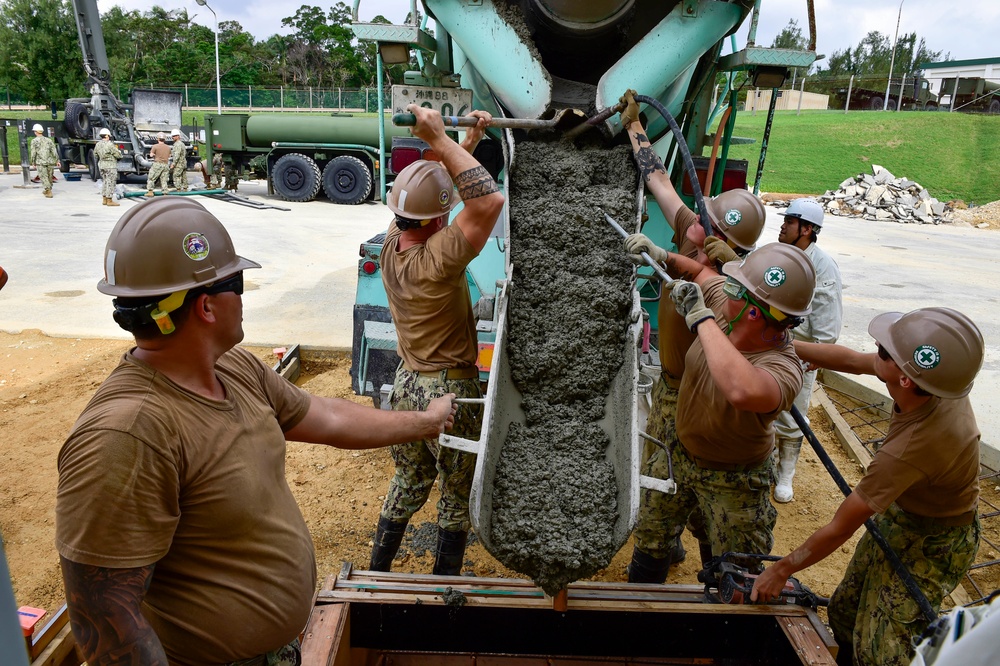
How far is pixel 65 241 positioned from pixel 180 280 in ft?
34.6

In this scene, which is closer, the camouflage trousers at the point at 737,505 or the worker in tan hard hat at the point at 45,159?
the camouflage trousers at the point at 737,505

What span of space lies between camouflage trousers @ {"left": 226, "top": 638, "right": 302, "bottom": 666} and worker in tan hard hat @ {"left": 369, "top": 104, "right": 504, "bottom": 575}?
3.85 ft

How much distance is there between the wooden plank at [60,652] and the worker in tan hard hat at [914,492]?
2426 millimetres

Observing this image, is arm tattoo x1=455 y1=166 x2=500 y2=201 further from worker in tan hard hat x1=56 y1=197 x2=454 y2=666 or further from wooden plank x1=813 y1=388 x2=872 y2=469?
wooden plank x1=813 y1=388 x2=872 y2=469

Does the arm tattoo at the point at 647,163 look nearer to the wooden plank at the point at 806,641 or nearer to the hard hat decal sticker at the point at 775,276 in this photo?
the hard hat decal sticker at the point at 775,276

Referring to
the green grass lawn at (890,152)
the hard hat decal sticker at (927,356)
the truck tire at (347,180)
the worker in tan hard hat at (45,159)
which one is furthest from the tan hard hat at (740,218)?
the green grass lawn at (890,152)

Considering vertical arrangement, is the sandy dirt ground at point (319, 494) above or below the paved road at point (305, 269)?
below

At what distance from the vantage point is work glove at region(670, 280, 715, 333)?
2.53 m

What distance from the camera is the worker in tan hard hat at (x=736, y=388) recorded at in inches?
94.2

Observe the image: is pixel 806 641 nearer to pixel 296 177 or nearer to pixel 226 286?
pixel 226 286

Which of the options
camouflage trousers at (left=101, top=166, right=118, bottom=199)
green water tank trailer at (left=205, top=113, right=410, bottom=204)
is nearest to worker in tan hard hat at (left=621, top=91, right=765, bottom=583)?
green water tank trailer at (left=205, top=113, right=410, bottom=204)

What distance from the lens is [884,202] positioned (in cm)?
1856

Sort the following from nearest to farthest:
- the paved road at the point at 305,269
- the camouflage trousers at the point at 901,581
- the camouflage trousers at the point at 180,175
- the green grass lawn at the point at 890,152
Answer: the camouflage trousers at the point at 901,581 → the paved road at the point at 305,269 → the camouflage trousers at the point at 180,175 → the green grass lawn at the point at 890,152

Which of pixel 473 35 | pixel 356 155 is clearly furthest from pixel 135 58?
pixel 473 35
